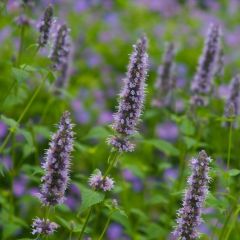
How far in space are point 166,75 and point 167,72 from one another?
0.06 m

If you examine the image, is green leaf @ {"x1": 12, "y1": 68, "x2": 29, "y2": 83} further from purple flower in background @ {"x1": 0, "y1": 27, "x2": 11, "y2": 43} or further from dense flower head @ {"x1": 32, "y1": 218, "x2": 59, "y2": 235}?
purple flower in background @ {"x1": 0, "y1": 27, "x2": 11, "y2": 43}

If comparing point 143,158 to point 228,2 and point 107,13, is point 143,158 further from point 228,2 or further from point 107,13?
point 228,2

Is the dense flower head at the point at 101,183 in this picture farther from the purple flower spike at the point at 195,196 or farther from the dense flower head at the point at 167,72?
the dense flower head at the point at 167,72

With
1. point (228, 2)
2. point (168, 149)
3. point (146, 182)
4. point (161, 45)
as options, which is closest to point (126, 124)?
point (168, 149)

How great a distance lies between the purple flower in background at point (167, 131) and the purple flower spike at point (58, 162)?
476 centimetres

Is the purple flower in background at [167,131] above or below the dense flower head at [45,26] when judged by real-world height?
above

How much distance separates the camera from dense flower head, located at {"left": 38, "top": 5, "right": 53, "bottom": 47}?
423 centimetres

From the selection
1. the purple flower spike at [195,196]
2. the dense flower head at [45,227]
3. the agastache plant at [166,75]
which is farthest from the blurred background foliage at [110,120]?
the purple flower spike at [195,196]

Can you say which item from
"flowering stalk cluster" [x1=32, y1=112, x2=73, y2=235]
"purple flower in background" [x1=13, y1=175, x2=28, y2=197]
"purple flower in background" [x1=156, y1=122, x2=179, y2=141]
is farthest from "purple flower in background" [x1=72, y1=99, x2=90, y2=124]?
"flowering stalk cluster" [x1=32, y1=112, x2=73, y2=235]

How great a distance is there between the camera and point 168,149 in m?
5.04

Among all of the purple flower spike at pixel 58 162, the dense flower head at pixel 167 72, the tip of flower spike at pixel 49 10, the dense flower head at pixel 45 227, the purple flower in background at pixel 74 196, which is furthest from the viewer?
the purple flower in background at pixel 74 196

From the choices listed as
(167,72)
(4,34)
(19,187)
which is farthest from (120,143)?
(4,34)

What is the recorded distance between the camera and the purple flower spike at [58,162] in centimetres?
312

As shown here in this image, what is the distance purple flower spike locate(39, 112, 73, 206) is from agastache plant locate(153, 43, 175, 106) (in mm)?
2682
